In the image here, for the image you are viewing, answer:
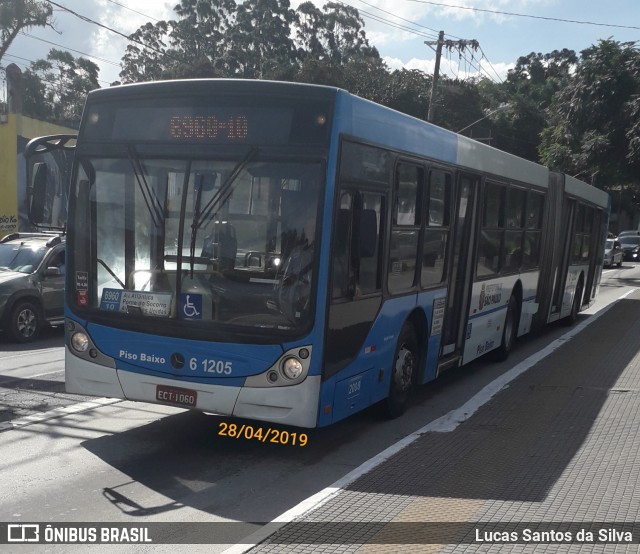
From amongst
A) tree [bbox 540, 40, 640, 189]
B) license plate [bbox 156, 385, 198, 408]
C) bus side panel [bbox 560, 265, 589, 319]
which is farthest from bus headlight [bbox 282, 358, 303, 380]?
tree [bbox 540, 40, 640, 189]

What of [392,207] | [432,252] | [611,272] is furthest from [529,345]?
[611,272]

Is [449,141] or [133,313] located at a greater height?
[449,141]

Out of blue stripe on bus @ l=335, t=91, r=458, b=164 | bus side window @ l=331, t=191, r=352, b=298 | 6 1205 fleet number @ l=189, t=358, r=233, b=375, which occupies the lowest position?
6 1205 fleet number @ l=189, t=358, r=233, b=375

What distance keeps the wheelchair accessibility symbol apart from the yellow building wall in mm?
23602

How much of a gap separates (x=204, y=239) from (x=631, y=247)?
51589 mm

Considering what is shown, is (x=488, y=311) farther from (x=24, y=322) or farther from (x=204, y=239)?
(x=24, y=322)

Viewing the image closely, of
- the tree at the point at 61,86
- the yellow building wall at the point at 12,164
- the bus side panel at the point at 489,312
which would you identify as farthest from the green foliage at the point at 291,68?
the bus side panel at the point at 489,312

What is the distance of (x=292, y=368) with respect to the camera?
22.4 feet

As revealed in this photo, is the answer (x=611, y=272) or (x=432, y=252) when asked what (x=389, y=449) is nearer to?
(x=432, y=252)

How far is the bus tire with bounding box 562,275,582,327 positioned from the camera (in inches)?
711

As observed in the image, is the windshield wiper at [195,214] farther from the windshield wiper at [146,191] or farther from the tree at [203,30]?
the tree at [203,30]

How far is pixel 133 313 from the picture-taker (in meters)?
7.33

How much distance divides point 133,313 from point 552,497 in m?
3.70

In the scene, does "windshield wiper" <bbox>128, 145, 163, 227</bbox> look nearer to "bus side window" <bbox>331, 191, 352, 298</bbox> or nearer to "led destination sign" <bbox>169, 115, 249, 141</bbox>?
"led destination sign" <bbox>169, 115, 249, 141</bbox>
